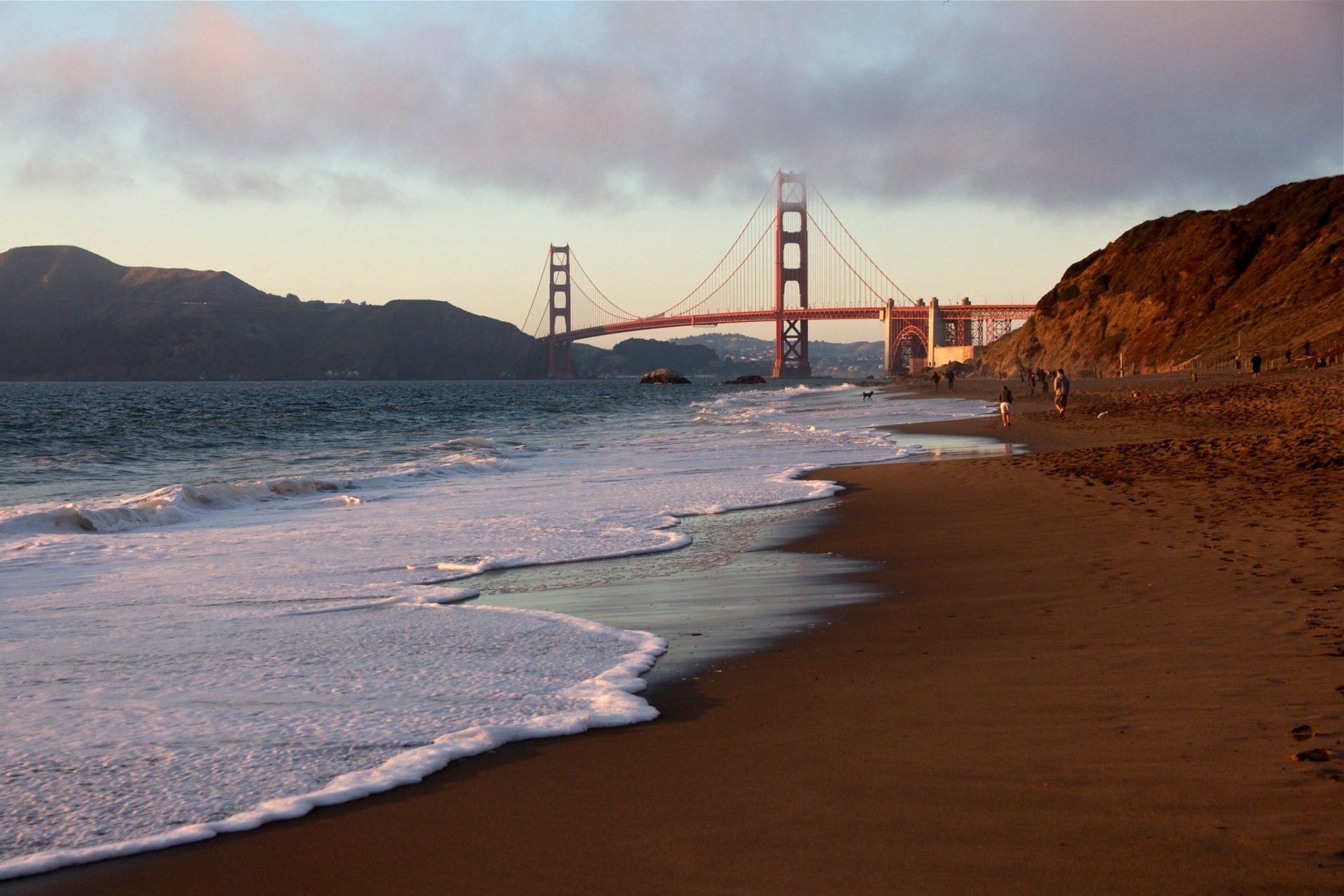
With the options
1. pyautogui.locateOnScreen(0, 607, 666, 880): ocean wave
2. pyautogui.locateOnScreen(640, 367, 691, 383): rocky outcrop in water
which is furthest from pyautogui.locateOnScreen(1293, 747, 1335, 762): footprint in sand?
pyautogui.locateOnScreen(640, 367, 691, 383): rocky outcrop in water

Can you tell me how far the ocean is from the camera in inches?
119

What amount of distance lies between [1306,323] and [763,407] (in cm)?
1804

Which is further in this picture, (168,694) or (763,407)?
(763,407)

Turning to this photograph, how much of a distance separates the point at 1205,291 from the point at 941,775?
49799 mm

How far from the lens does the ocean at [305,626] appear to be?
3.01 metres

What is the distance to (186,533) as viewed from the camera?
30.5ft

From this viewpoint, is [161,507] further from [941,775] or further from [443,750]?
[941,775]

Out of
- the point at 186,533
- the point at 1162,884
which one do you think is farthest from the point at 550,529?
the point at 1162,884

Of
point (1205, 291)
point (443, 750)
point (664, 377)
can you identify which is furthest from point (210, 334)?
point (443, 750)

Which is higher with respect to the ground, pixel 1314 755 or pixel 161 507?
pixel 1314 755

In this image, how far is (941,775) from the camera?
9.39 feet

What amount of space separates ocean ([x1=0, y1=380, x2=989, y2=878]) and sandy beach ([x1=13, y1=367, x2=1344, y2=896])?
0.88ft

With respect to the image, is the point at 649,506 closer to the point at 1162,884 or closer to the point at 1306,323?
the point at 1162,884

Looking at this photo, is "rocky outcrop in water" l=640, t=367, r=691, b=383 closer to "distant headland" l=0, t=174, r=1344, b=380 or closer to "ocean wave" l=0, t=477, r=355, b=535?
"distant headland" l=0, t=174, r=1344, b=380
